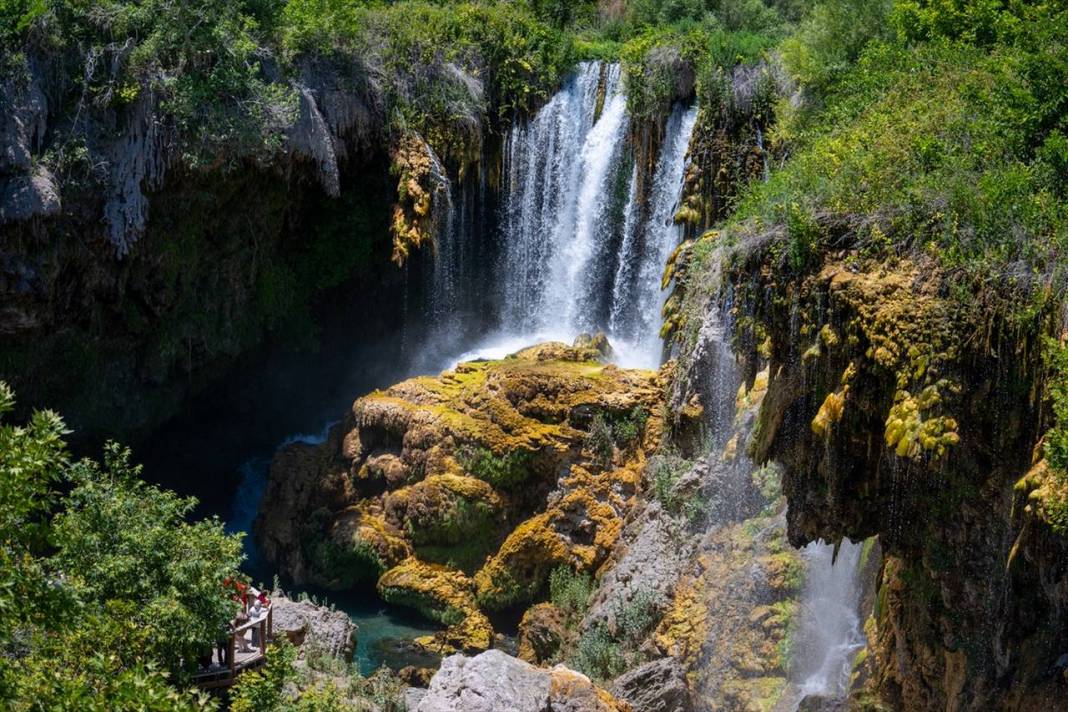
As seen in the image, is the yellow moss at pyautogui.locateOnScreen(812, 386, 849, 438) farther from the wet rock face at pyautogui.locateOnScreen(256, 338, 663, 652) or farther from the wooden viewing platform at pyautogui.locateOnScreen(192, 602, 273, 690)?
the wet rock face at pyautogui.locateOnScreen(256, 338, 663, 652)

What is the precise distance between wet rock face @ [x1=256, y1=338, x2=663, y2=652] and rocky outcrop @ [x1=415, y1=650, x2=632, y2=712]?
413cm

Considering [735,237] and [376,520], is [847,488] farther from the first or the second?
[376,520]

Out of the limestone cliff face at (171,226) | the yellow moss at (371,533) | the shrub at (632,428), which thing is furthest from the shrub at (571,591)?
the limestone cliff face at (171,226)

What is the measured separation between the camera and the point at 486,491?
2052 centimetres

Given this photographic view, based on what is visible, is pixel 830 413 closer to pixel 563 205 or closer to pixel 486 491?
pixel 486 491

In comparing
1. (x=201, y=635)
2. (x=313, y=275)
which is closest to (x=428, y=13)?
(x=313, y=275)

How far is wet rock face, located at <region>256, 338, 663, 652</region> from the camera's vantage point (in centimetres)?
2019

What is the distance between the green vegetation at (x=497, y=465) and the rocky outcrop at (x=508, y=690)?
539 cm

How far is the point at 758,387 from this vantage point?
61.7 feet

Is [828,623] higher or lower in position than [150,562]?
lower

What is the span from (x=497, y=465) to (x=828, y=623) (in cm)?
655

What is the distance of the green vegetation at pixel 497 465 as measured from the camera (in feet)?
67.5

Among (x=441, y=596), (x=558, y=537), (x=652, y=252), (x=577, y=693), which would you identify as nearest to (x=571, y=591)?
(x=558, y=537)

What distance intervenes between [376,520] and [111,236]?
21.6 ft
